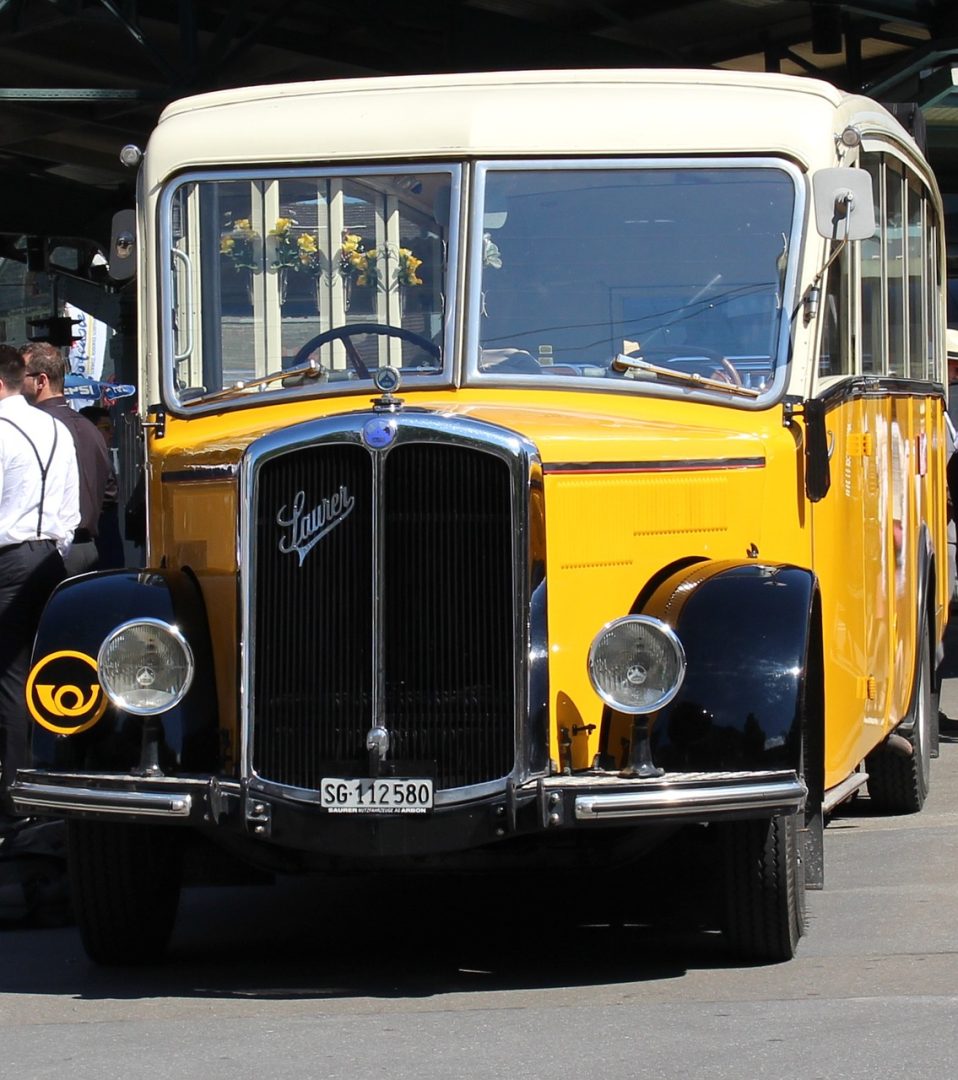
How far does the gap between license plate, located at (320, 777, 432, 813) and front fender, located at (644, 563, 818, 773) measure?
65 cm

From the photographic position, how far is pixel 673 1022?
5.75 meters

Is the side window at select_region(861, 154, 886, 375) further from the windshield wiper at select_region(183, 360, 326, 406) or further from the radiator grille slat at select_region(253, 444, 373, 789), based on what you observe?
the radiator grille slat at select_region(253, 444, 373, 789)

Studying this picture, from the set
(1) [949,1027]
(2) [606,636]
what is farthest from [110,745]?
(1) [949,1027]

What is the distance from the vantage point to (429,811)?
604 cm

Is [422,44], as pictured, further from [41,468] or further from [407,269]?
[407,269]

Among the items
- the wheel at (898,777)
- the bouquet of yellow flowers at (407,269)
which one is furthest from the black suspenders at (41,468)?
the wheel at (898,777)

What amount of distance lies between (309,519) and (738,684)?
129cm

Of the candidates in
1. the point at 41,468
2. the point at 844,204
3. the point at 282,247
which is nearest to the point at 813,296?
the point at 844,204

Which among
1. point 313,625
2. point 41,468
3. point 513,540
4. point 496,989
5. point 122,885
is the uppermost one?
point 41,468

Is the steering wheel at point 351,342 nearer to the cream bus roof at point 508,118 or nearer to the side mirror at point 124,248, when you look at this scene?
the cream bus roof at point 508,118

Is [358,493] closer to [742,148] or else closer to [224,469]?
[224,469]

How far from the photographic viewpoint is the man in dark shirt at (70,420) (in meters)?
9.80

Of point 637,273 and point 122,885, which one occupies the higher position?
point 637,273

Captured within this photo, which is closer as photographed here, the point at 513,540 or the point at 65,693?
the point at 513,540
